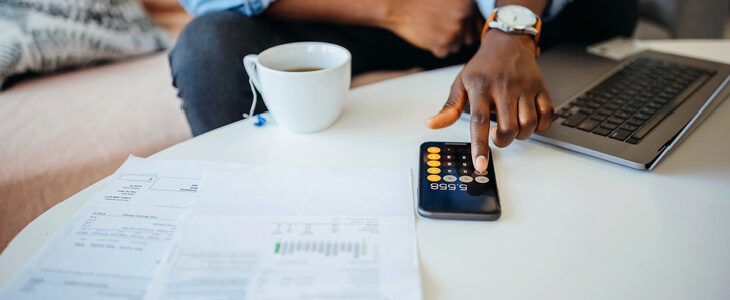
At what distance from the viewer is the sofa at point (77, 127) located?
0.75 m

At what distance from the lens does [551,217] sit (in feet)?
1.34

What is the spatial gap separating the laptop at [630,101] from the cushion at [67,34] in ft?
3.17

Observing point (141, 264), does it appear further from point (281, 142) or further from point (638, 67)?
point (638, 67)

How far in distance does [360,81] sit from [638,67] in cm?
46

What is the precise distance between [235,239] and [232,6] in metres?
0.54

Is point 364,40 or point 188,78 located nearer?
point 188,78

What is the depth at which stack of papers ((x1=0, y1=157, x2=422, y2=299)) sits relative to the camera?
329mm

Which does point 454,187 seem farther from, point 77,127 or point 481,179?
point 77,127

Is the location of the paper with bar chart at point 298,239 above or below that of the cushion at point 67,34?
above

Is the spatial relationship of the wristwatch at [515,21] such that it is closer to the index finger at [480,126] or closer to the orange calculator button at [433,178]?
the index finger at [480,126]

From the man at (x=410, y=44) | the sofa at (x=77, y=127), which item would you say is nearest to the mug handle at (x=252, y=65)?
the man at (x=410, y=44)

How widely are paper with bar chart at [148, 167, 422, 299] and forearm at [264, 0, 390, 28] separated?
0.44 metres

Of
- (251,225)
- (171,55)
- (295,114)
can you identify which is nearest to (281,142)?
(295,114)

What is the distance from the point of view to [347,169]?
475 millimetres
